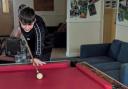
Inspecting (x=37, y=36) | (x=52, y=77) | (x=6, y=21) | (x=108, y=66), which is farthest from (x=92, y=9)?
(x=52, y=77)

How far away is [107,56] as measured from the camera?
5.18m

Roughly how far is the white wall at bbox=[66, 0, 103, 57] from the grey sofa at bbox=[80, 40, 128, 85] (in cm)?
163

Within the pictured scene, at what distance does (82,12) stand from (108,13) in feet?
3.23

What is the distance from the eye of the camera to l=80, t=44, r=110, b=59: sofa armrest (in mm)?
5082

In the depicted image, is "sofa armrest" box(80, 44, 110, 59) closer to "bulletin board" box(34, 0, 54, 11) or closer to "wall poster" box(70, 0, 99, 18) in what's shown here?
"wall poster" box(70, 0, 99, 18)

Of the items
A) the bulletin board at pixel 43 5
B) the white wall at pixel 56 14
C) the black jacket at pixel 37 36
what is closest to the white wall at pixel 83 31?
the white wall at pixel 56 14

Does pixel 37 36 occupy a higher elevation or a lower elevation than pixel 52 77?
higher

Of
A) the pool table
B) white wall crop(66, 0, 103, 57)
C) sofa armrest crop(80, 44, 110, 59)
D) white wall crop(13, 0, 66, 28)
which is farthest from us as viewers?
white wall crop(13, 0, 66, 28)

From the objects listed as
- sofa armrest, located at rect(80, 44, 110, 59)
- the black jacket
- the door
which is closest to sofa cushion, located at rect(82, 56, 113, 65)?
sofa armrest, located at rect(80, 44, 110, 59)

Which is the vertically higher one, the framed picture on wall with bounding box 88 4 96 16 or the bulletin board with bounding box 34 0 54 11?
the bulletin board with bounding box 34 0 54 11

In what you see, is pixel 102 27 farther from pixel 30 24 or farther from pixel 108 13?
pixel 30 24

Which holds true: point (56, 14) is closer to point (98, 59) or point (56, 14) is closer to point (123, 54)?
point (98, 59)

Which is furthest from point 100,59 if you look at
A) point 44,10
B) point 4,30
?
point 4,30

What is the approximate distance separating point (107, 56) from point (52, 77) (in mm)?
3009
